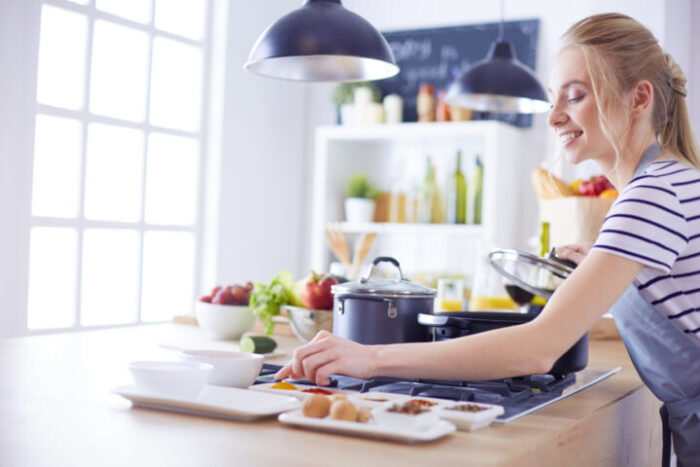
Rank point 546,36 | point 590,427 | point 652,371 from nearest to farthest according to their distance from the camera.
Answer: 1. point 590,427
2. point 652,371
3. point 546,36

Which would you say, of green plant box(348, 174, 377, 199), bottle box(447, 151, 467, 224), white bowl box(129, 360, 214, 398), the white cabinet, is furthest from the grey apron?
green plant box(348, 174, 377, 199)

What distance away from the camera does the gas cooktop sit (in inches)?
50.6

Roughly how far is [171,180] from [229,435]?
145 inches

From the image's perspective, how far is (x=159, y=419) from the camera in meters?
1.10

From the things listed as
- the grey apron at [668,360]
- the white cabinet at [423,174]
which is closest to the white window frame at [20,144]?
the white cabinet at [423,174]

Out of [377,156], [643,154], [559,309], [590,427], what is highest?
[377,156]

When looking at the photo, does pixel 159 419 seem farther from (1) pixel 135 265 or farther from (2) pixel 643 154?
(1) pixel 135 265

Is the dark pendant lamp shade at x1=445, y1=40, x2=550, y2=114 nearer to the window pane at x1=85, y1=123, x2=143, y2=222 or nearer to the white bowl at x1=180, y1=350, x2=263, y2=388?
the window pane at x1=85, y1=123, x2=143, y2=222

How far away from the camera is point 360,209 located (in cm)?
484

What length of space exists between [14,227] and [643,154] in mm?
2976

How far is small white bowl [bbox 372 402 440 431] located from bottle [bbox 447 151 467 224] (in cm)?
356

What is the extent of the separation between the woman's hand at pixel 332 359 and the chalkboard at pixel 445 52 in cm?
352

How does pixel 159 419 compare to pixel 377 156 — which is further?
pixel 377 156

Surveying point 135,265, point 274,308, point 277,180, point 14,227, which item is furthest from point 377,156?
point 274,308
